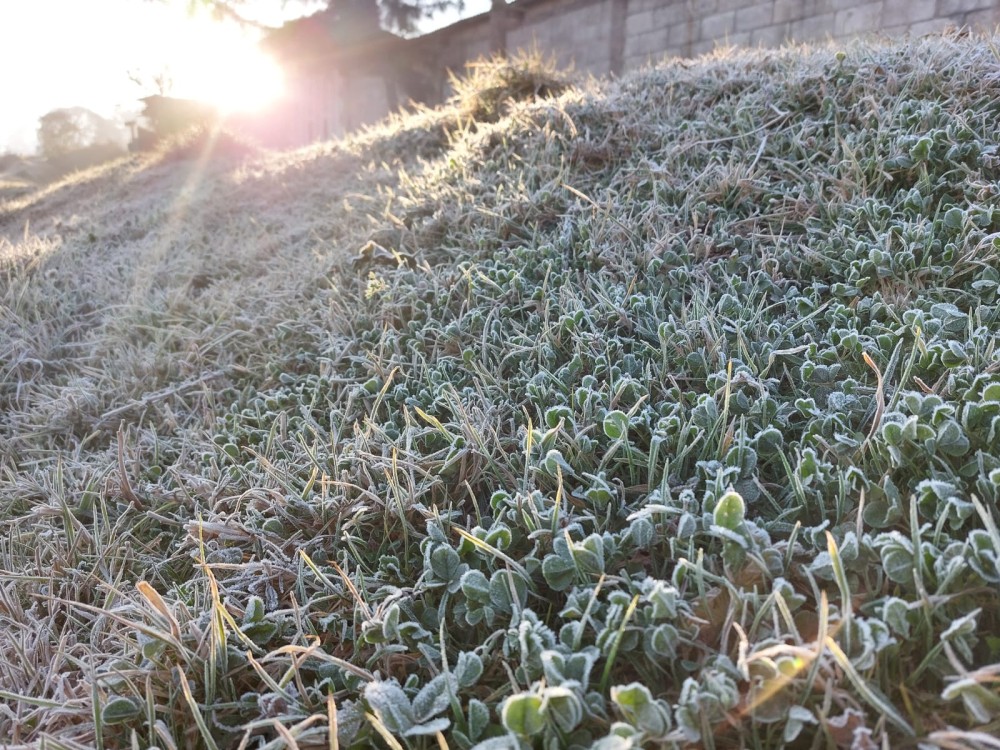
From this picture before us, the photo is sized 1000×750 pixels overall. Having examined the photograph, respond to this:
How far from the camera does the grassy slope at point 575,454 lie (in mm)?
943

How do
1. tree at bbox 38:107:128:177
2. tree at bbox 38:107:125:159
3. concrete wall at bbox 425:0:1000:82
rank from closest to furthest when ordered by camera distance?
concrete wall at bbox 425:0:1000:82
tree at bbox 38:107:128:177
tree at bbox 38:107:125:159

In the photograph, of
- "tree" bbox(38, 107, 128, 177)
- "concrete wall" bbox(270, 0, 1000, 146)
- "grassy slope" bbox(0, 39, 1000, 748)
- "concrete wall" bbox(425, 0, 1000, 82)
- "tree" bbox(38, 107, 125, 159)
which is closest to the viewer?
"grassy slope" bbox(0, 39, 1000, 748)

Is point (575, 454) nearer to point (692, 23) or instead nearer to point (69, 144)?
point (692, 23)

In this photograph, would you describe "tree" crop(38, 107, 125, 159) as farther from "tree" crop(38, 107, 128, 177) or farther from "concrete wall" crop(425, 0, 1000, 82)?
"concrete wall" crop(425, 0, 1000, 82)

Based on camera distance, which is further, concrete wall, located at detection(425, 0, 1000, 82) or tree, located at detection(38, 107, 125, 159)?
tree, located at detection(38, 107, 125, 159)

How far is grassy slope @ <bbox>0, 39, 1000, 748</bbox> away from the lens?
3.10 feet

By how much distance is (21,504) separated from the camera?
2.07 metres

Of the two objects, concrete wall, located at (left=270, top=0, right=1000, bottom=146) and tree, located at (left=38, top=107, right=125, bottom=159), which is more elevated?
tree, located at (left=38, top=107, right=125, bottom=159)

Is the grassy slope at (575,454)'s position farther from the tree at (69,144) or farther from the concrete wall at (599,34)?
the tree at (69,144)

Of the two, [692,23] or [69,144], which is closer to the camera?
[692,23]

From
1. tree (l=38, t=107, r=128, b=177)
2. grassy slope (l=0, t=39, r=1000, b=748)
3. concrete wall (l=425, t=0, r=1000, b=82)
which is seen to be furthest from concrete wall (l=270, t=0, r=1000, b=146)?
tree (l=38, t=107, r=128, b=177)

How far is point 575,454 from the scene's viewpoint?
1.48 metres

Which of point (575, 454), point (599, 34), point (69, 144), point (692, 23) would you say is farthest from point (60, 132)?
point (575, 454)

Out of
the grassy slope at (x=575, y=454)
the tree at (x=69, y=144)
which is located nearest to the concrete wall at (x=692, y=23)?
the grassy slope at (x=575, y=454)
